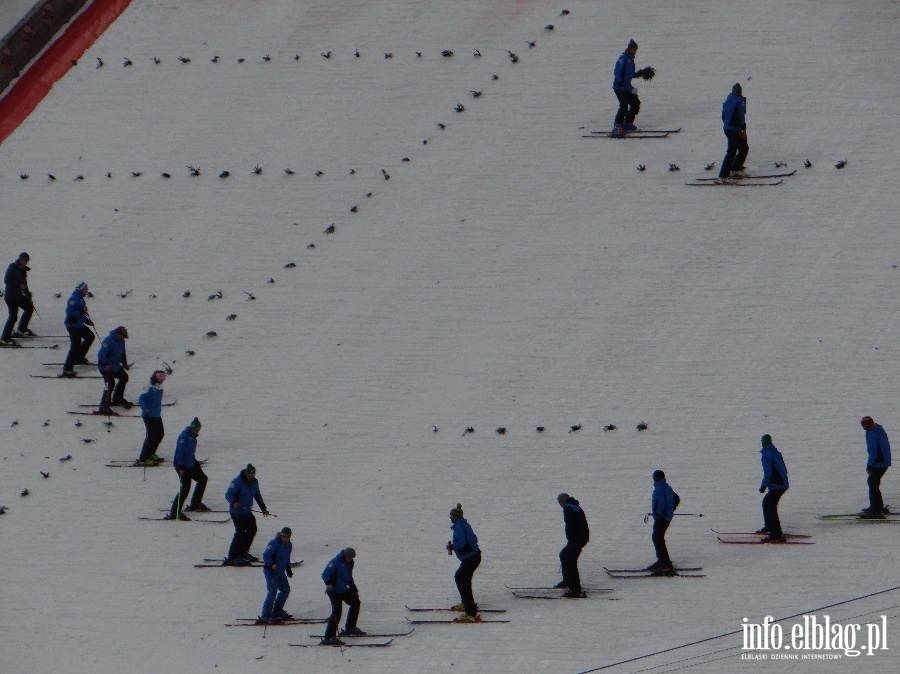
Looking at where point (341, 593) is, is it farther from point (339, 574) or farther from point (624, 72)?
point (624, 72)

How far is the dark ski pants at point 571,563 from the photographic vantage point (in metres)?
20.3

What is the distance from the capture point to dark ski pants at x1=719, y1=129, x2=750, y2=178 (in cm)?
2756

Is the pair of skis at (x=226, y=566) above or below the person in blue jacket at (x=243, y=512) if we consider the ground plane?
below

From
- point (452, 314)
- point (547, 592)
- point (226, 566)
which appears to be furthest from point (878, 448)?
point (226, 566)

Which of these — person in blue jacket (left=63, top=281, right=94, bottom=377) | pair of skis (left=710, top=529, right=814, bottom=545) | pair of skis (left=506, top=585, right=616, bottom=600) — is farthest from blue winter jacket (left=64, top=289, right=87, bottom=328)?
pair of skis (left=710, top=529, right=814, bottom=545)

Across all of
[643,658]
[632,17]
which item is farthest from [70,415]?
[632,17]

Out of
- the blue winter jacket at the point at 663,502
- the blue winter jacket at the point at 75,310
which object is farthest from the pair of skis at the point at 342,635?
the blue winter jacket at the point at 75,310

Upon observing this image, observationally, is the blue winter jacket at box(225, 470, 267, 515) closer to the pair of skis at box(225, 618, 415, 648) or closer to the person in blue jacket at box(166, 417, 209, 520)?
the person in blue jacket at box(166, 417, 209, 520)

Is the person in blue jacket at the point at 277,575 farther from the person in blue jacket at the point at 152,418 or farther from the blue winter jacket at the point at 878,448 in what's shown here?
the blue winter jacket at the point at 878,448

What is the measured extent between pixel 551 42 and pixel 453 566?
13646mm

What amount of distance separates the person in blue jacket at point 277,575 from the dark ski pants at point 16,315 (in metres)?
8.09

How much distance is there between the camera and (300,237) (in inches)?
1131

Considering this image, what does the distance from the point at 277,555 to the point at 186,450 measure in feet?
8.90

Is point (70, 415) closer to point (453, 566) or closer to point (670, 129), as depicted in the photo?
point (453, 566)
